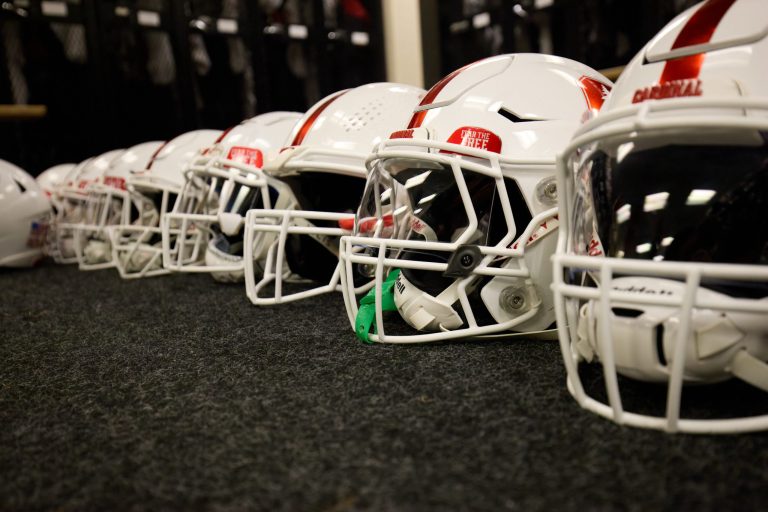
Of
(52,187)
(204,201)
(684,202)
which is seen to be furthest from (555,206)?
(52,187)

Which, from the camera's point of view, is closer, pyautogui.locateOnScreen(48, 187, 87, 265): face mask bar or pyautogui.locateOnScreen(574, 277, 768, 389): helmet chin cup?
pyautogui.locateOnScreen(574, 277, 768, 389): helmet chin cup

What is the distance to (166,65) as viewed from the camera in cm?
354

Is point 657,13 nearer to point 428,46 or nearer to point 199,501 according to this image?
point 428,46

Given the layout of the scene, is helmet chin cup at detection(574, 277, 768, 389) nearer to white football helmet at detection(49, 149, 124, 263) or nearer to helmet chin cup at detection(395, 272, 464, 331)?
helmet chin cup at detection(395, 272, 464, 331)

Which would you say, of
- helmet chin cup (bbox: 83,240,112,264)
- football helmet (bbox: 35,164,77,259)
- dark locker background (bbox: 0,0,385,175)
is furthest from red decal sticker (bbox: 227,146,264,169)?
dark locker background (bbox: 0,0,385,175)

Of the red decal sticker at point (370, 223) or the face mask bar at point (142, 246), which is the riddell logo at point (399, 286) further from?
the face mask bar at point (142, 246)

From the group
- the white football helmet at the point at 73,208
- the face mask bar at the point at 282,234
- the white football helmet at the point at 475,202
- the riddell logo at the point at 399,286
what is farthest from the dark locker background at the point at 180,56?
the riddell logo at the point at 399,286

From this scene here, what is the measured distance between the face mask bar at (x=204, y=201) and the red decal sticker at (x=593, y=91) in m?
0.82

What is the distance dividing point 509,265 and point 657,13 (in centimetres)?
206

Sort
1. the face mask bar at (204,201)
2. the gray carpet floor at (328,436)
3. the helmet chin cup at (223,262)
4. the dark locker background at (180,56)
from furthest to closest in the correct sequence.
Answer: the dark locker background at (180,56) < the helmet chin cup at (223,262) < the face mask bar at (204,201) < the gray carpet floor at (328,436)

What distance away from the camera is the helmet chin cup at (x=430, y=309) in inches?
41.8

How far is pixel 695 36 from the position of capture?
77 centimetres

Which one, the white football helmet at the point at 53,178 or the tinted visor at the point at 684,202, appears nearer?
the tinted visor at the point at 684,202

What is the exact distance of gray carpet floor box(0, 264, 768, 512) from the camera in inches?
22.5
